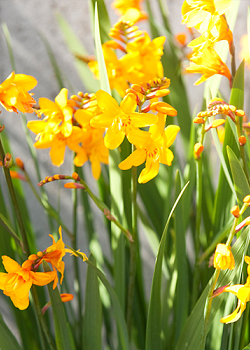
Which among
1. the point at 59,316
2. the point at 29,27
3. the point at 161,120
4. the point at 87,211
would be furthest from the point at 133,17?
the point at 29,27

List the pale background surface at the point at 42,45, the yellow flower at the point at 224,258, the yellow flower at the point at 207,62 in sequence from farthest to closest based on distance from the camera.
Answer: the pale background surface at the point at 42,45 → the yellow flower at the point at 207,62 → the yellow flower at the point at 224,258

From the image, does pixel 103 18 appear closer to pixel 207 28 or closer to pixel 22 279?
pixel 207 28

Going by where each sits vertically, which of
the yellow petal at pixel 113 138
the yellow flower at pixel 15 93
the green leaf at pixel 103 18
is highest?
the green leaf at pixel 103 18

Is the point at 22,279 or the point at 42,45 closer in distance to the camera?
the point at 22,279

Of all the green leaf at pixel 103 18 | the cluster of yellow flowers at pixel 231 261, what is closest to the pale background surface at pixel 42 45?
the green leaf at pixel 103 18

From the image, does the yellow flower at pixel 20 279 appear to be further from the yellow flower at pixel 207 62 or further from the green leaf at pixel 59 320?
the yellow flower at pixel 207 62

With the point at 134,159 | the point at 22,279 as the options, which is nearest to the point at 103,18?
the point at 134,159

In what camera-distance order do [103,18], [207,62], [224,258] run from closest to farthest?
[224,258], [207,62], [103,18]
